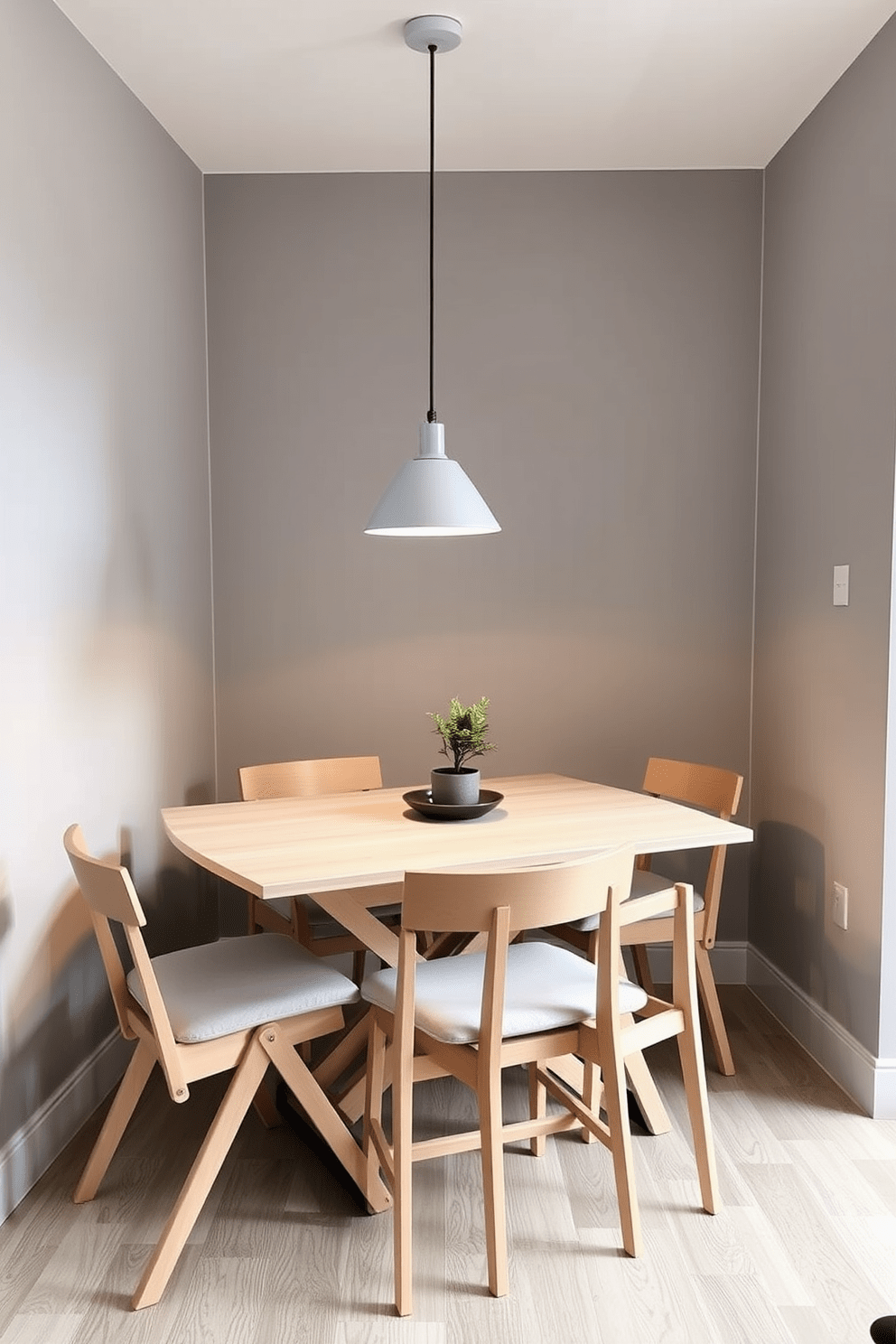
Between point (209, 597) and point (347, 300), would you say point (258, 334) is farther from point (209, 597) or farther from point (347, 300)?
point (209, 597)

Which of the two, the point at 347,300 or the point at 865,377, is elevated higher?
the point at 347,300

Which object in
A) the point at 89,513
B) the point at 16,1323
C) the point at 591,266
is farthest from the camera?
the point at 591,266

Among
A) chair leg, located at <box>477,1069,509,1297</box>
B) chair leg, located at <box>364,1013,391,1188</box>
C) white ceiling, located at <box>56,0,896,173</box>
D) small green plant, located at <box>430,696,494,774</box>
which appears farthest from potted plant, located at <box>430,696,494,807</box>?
white ceiling, located at <box>56,0,896,173</box>

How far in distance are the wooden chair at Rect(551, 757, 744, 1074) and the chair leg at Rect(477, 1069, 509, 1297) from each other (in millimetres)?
716

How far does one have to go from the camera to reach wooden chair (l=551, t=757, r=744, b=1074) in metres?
2.88

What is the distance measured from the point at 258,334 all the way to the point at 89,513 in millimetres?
1218

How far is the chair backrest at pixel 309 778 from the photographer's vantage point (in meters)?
3.21

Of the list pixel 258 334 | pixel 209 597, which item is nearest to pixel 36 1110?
pixel 209 597

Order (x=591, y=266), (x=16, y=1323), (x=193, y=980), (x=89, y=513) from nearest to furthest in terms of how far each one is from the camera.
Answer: (x=16, y=1323)
(x=193, y=980)
(x=89, y=513)
(x=591, y=266)

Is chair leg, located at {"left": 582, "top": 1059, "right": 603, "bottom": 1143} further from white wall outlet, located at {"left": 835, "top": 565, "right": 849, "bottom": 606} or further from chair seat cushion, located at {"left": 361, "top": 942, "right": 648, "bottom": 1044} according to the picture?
white wall outlet, located at {"left": 835, "top": 565, "right": 849, "bottom": 606}

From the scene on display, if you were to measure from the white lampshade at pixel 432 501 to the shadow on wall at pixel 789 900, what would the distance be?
142 centimetres

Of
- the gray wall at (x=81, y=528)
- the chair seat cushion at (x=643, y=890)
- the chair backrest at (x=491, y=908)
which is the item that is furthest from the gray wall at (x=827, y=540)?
the gray wall at (x=81, y=528)

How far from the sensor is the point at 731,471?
367cm

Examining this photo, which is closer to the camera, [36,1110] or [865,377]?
[36,1110]
